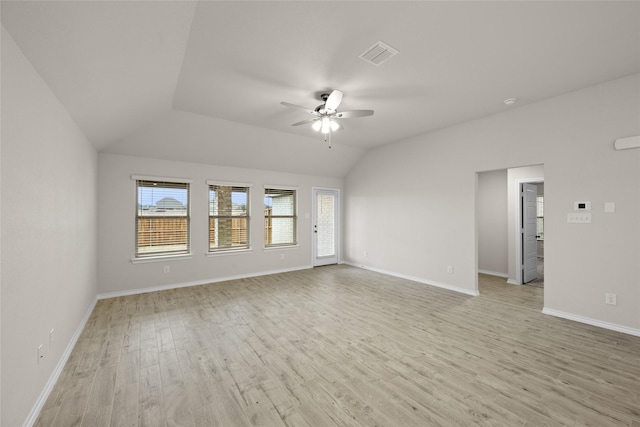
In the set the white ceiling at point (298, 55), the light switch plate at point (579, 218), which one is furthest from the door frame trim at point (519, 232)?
the white ceiling at point (298, 55)

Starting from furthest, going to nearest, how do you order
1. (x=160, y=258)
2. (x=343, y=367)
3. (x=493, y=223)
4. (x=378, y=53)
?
(x=493, y=223), (x=160, y=258), (x=378, y=53), (x=343, y=367)

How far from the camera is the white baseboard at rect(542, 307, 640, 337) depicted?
119 inches

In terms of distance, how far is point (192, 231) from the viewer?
16.9 feet

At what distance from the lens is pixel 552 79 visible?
10.2ft

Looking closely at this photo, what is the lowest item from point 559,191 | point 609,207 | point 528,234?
point 528,234

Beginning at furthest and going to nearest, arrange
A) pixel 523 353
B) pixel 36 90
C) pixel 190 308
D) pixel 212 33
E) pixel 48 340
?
pixel 190 308, pixel 523 353, pixel 212 33, pixel 48 340, pixel 36 90

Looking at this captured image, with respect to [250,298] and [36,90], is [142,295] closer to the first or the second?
[250,298]

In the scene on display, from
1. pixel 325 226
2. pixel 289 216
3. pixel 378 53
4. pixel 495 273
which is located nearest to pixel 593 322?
pixel 495 273

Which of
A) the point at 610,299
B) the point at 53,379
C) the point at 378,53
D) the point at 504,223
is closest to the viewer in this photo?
the point at 53,379

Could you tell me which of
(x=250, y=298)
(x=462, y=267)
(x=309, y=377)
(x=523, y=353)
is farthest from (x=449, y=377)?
(x=250, y=298)

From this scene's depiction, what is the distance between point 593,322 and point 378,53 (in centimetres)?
417

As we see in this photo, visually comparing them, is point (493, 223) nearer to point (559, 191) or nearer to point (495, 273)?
point (495, 273)

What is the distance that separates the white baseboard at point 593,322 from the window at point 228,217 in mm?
5396

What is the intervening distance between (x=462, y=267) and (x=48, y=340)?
211 inches
